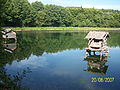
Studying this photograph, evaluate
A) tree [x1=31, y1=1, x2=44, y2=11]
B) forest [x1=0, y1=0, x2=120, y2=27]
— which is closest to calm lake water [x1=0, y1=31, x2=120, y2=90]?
forest [x1=0, y1=0, x2=120, y2=27]

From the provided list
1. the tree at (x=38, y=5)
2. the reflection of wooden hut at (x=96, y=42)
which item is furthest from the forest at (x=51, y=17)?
the reflection of wooden hut at (x=96, y=42)

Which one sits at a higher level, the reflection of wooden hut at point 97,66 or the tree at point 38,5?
the tree at point 38,5

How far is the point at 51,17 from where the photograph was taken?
11300cm

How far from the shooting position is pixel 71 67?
2661cm

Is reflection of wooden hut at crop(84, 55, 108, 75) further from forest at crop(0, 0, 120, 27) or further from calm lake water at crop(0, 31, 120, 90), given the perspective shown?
forest at crop(0, 0, 120, 27)

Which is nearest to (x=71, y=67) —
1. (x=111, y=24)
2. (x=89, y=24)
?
(x=89, y=24)

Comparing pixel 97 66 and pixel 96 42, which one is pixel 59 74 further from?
pixel 96 42

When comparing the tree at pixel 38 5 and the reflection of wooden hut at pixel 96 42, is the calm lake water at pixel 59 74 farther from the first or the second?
the tree at pixel 38 5

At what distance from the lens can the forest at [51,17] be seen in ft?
308

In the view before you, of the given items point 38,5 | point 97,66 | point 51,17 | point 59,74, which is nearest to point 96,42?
point 97,66

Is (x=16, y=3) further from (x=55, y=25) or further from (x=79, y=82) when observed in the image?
(x=79, y=82)

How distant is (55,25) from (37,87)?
102392mm

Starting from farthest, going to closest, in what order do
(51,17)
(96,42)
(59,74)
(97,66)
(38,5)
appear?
(38,5) → (51,17) → (96,42) → (97,66) → (59,74)

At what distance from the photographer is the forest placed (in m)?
94.0
